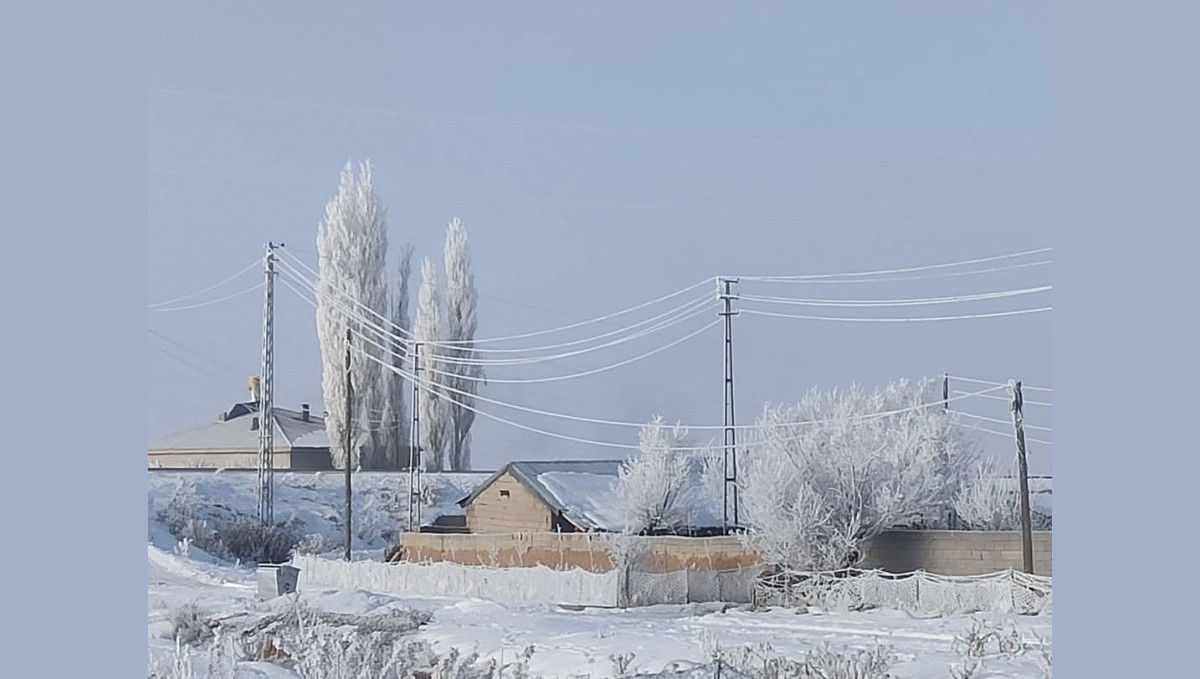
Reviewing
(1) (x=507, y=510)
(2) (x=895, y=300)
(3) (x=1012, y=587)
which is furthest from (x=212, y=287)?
(3) (x=1012, y=587)

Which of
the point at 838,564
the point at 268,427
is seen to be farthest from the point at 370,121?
the point at 838,564

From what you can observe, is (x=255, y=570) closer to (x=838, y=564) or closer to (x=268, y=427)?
(x=268, y=427)

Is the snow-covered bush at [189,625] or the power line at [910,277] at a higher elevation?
the power line at [910,277]

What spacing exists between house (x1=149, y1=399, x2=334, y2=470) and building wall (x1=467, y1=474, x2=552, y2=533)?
1.37 m

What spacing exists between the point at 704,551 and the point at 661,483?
0.50 meters

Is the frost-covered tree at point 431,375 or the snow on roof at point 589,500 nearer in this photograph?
the snow on roof at point 589,500

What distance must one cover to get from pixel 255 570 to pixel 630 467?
3110 mm

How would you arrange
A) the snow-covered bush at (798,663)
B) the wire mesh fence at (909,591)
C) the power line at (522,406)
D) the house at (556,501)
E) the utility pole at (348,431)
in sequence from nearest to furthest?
the snow-covered bush at (798,663) → the wire mesh fence at (909,591) → the power line at (522,406) → the house at (556,501) → the utility pole at (348,431)

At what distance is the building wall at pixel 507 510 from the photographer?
10992 millimetres

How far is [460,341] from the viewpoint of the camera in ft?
38.0

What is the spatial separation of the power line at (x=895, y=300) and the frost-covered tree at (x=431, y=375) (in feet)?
7.21

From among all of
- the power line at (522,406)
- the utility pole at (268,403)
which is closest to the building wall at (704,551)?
the power line at (522,406)

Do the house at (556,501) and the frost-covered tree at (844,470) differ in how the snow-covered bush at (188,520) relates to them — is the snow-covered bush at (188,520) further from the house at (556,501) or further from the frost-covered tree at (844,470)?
the frost-covered tree at (844,470)

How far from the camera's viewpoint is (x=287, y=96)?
1192cm
